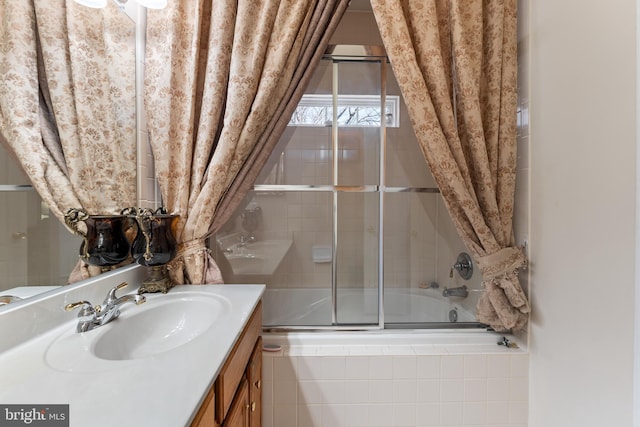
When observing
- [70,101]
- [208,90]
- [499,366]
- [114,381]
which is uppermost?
[208,90]

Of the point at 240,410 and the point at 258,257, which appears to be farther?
the point at 258,257

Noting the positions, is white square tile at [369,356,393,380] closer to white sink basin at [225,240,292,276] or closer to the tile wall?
Result: the tile wall

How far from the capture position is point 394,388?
4.12ft

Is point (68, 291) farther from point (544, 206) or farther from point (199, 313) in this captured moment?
point (544, 206)

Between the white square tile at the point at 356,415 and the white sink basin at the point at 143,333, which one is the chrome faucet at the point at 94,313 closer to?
the white sink basin at the point at 143,333

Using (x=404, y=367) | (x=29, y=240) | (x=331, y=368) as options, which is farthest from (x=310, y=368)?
(x=29, y=240)

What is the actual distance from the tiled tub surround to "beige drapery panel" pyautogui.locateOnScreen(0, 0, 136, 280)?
36.7 inches

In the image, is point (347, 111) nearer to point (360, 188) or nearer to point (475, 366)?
point (360, 188)

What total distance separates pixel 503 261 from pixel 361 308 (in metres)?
0.81

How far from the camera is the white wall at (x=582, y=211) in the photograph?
0.86m

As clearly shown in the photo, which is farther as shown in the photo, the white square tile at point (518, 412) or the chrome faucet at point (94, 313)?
the white square tile at point (518, 412)

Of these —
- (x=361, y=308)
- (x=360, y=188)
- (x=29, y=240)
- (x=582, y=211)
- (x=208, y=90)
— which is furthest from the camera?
(x=361, y=308)

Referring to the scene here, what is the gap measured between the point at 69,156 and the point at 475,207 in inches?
61.8

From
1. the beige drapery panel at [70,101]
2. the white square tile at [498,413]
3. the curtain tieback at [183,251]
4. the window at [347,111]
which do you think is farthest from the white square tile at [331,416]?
the window at [347,111]
